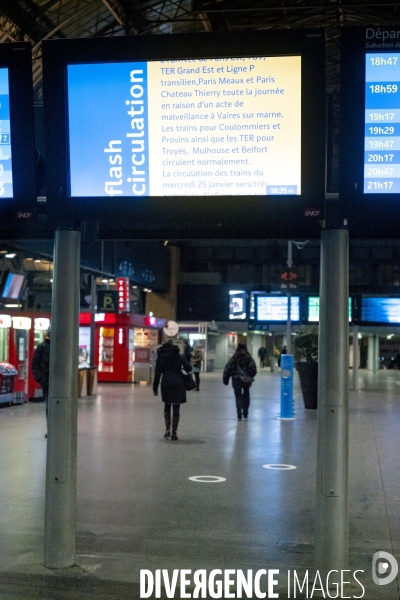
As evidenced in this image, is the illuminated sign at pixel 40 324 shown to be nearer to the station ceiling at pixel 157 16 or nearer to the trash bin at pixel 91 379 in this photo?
the trash bin at pixel 91 379

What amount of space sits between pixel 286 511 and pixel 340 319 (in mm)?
3268

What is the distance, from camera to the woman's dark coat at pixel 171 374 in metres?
14.0

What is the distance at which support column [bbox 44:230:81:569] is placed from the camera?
6289 mm

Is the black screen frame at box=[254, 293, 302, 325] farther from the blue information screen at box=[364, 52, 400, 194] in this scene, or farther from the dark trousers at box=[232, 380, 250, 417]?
the blue information screen at box=[364, 52, 400, 194]

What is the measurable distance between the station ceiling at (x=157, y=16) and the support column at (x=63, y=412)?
60.1ft

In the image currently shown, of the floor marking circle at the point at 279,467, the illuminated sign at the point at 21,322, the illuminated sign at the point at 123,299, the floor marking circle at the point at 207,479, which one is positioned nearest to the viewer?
the floor marking circle at the point at 207,479

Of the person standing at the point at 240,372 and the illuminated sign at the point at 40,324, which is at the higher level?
the illuminated sign at the point at 40,324

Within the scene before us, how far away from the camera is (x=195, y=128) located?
231 inches

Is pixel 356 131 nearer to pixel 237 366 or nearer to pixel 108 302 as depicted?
pixel 237 366

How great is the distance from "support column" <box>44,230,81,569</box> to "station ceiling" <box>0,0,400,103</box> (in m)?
18.3

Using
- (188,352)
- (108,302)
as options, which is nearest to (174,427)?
(188,352)

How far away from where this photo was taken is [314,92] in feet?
18.9

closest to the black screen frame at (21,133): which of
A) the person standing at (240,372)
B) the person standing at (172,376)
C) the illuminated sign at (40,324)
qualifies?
the person standing at (172,376)

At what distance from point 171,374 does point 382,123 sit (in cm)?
881
